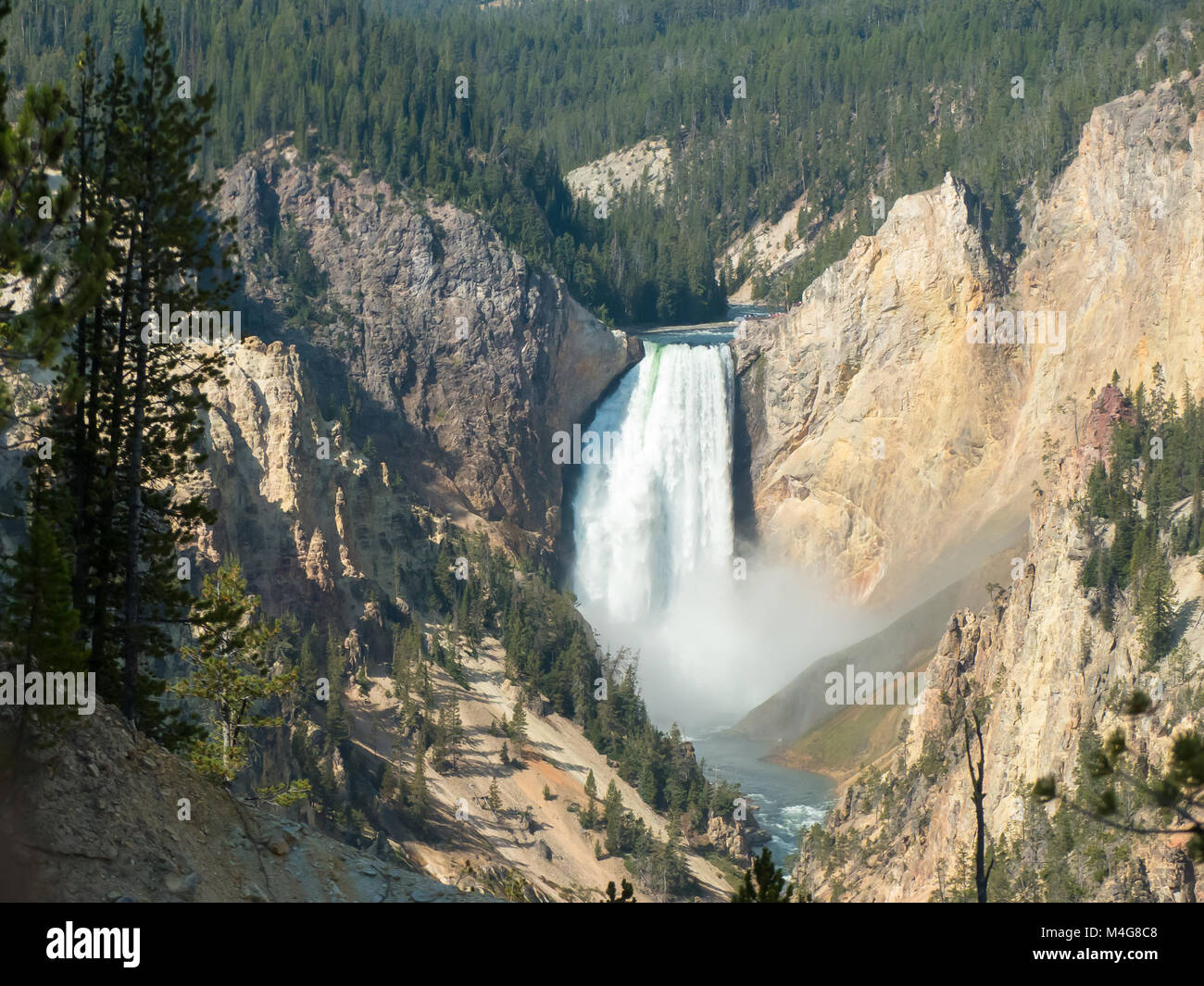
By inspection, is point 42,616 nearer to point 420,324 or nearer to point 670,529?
point 420,324

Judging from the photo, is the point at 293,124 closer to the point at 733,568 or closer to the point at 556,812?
the point at 733,568

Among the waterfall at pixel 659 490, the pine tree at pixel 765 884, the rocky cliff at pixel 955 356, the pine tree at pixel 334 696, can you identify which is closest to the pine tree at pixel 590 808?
the pine tree at pixel 334 696

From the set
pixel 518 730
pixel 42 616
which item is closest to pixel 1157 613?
pixel 518 730

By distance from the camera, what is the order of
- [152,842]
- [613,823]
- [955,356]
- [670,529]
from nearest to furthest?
[152,842] < [613,823] < [955,356] < [670,529]

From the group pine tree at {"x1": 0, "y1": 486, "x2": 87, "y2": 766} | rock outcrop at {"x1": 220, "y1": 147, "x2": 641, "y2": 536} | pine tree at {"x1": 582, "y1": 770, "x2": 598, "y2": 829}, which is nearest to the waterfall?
rock outcrop at {"x1": 220, "y1": 147, "x2": 641, "y2": 536}

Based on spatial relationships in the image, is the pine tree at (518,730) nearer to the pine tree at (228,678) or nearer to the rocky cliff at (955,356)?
the rocky cliff at (955,356)
